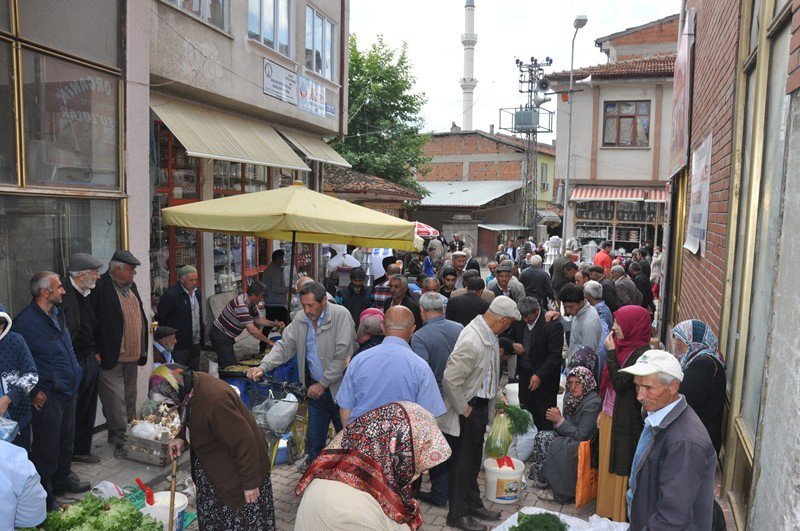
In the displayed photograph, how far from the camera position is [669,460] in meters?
3.22

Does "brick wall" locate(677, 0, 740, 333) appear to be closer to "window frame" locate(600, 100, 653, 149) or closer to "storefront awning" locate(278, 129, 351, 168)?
"storefront awning" locate(278, 129, 351, 168)

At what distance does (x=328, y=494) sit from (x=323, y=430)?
3362 mm

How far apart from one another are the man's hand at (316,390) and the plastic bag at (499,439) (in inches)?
65.5

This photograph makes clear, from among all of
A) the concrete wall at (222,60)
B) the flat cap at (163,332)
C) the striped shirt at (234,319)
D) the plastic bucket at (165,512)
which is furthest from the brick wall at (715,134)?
the concrete wall at (222,60)

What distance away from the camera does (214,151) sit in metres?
9.64

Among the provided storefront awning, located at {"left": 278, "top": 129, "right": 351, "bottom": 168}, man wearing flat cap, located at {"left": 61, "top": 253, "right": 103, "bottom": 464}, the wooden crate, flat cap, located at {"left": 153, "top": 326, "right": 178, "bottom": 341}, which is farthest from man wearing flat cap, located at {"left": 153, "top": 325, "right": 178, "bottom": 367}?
storefront awning, located at {"left": 278, "top": 129, "right": 351, "bottom": 168}

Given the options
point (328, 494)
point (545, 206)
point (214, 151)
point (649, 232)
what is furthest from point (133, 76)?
point (545, 206)

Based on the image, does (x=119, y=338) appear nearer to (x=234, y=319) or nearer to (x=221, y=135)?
(x=234, y=319)

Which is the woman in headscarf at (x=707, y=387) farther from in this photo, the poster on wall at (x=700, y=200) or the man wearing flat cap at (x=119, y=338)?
the man wearing flat cap at (x=119, y=338)

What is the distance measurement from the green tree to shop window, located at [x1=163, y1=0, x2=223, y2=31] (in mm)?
13528

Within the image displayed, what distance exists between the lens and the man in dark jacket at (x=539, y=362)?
22.3 feet

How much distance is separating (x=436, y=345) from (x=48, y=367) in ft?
10.6

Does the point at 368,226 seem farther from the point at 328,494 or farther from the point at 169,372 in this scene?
the point at 328,494

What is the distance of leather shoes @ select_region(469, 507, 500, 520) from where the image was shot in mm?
5488
